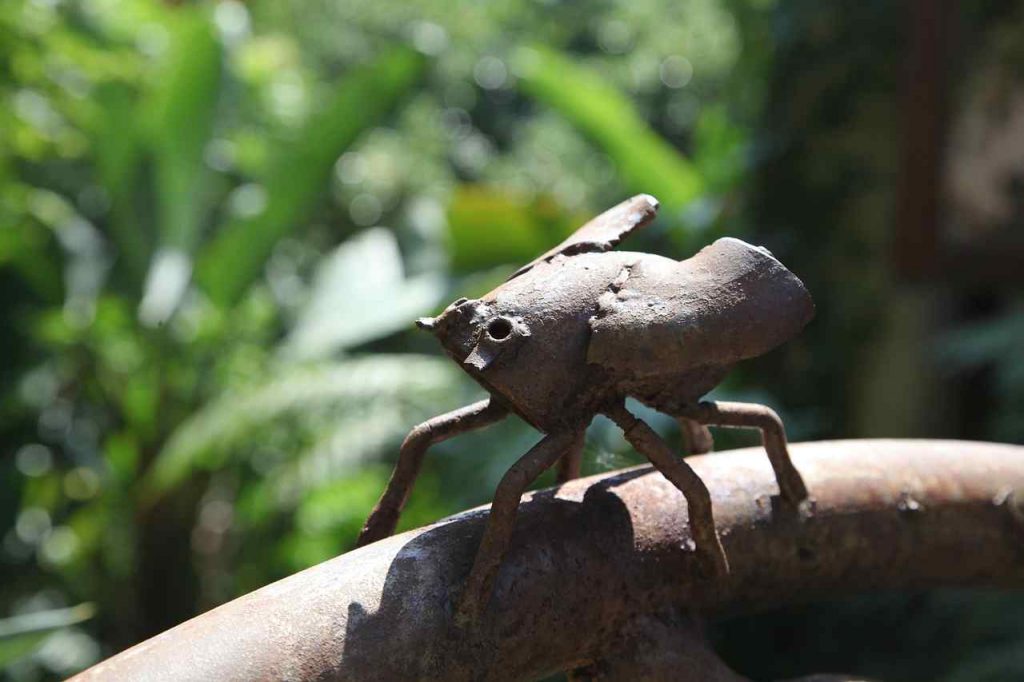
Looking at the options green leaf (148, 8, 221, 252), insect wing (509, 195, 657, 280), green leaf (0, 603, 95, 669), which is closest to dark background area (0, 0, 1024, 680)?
green leaf (148, 8, 221, 252)

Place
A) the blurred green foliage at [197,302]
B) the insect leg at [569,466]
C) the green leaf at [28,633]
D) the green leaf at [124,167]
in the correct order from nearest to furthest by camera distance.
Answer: the insect leg at [569,466] → the green leaf at [28,633] → the blurred green foliage at [197,302] → the green leaf at [124,167]

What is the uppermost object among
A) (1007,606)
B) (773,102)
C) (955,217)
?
(773,102)

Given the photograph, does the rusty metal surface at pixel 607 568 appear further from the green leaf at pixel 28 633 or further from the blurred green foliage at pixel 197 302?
the blurred green foliage at pixel 197 302

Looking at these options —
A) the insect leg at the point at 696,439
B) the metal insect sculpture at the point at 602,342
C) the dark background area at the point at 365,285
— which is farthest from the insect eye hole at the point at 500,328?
the dark background area at the point at 365,285

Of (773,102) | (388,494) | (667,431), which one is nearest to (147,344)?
(667,431)

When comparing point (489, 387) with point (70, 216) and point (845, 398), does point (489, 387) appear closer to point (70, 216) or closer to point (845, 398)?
point (845, 398)

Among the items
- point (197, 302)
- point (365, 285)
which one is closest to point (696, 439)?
point (365, 285)

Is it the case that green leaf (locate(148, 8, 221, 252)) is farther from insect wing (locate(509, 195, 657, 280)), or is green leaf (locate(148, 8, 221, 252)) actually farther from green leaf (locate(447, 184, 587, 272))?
insect wing (locate(509, 195, 657, 280))
